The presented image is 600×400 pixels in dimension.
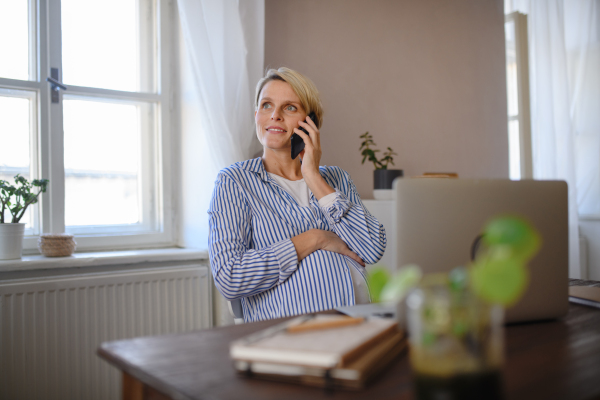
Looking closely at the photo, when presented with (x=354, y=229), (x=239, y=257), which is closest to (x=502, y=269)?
(x=239, y=257)

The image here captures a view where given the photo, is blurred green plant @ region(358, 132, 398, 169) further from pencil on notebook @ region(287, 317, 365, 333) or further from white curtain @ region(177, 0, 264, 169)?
pencil on notebook @ region(287, 317, 365, 333)

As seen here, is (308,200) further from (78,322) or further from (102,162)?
(102,162)

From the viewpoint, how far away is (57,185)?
219 centimetres

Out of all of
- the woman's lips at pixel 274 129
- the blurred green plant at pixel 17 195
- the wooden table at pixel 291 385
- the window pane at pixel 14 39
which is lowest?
the wooden table at pixel 291 385

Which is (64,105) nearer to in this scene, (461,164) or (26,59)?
(26,59)

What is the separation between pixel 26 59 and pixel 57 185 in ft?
1.90

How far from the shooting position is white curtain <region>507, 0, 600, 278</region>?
386cm

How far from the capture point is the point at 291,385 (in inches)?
25.6

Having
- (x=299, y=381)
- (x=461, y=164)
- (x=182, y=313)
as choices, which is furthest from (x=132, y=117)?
(x=461, y=164)

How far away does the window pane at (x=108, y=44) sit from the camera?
2.28 m

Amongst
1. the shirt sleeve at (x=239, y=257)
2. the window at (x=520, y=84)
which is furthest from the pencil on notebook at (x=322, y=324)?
the window at (x=520, y=84)

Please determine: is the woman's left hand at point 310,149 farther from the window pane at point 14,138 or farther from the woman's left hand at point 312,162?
the window pane at point 14,138

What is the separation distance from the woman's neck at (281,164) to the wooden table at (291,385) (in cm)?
91

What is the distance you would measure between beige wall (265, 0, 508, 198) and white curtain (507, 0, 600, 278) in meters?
0.31
